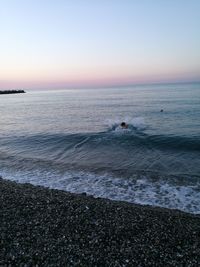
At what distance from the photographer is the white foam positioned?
11.3 meters

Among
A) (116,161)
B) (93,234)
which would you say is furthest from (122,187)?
(93,234)

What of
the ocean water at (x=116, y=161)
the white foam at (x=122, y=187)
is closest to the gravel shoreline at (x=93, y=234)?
the white foam at (x=122, y=187)

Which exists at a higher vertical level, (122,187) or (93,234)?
(93,234)

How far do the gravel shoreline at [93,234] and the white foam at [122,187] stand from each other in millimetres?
1256

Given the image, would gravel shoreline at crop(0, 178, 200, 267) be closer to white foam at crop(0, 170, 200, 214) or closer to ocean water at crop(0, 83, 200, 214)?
white foam at crop(0, 170, 200, 214)

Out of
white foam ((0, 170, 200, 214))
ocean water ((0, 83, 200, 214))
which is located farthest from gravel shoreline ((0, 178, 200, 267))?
ocean water ((0, 83, 200, 214))

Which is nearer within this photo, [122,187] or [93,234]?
[93,234]

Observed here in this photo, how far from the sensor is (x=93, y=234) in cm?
756

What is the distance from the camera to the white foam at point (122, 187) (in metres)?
11.3

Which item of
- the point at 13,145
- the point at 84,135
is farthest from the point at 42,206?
the point at 84,135

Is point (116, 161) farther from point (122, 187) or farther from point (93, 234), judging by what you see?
point (93, 234)

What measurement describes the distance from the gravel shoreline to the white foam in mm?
1256

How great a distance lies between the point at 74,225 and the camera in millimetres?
8148

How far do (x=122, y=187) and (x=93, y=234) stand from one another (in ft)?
18.5
